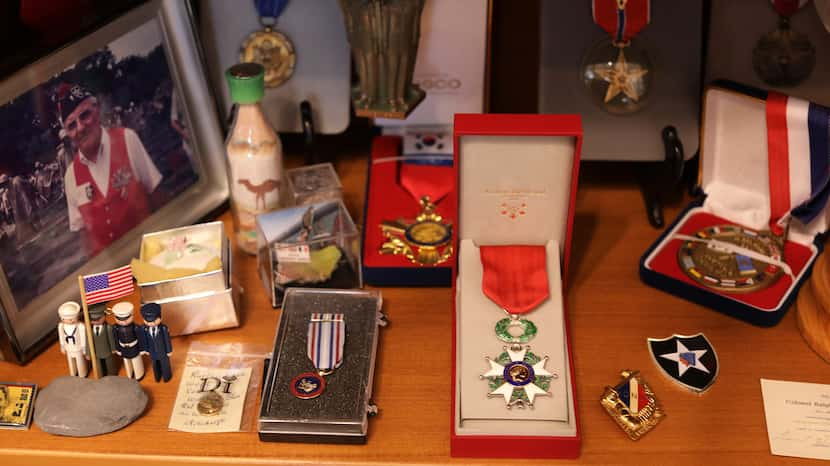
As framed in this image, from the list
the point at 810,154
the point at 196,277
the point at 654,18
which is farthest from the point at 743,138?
the point at 196,277

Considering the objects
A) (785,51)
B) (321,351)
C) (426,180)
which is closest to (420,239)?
(426,180)

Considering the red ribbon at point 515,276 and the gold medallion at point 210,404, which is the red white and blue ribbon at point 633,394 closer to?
the red ribbon at point 515,276

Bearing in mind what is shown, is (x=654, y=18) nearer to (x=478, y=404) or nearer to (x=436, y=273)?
(x=436, y=273)

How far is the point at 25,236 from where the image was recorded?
1126mm

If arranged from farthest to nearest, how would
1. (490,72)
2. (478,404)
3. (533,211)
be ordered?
(490,72)
(533,211)
(478,404)

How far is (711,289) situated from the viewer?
4.01 feet

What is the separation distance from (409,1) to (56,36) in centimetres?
48

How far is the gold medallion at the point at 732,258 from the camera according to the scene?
48.6 inches

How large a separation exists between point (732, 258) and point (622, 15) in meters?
0.40

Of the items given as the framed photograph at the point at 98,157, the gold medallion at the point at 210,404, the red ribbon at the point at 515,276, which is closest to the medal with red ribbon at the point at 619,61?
the red ribbon at the point at 515,276

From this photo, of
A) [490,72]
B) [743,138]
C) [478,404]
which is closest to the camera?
[478,404]

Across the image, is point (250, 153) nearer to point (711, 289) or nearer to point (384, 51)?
point (384, 51)

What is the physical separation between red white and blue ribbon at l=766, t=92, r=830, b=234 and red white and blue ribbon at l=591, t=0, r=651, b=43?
8.7 inches

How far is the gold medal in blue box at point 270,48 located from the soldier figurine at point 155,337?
0.49 m
